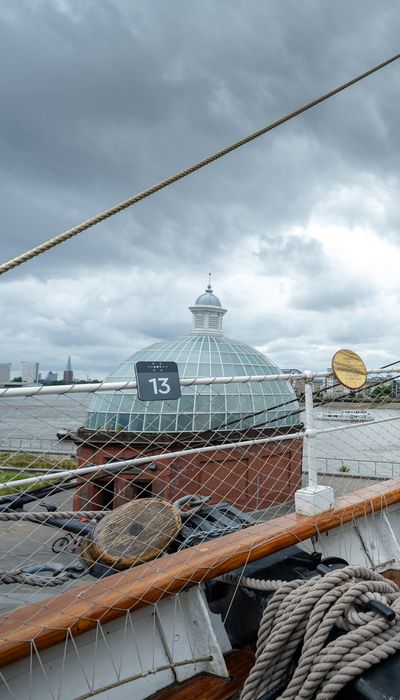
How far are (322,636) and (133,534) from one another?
1234mm

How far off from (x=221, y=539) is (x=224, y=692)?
63 cm

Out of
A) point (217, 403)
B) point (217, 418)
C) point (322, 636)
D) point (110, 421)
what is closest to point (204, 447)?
point (322, 636)

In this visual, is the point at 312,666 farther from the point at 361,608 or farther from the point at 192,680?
the point at 192,680

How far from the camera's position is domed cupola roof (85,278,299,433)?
14.4m

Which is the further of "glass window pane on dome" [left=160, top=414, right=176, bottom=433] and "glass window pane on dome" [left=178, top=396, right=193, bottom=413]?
"glass window pane on dome" [left=178, top=396, right=193, bottom=413]

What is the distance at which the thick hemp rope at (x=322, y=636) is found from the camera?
1.30 metres

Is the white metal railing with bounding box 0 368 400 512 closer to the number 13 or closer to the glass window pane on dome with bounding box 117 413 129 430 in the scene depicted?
the number 13

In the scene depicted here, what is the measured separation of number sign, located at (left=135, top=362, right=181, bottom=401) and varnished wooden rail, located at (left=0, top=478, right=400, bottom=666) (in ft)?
2.50

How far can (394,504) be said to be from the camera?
306 centimetres

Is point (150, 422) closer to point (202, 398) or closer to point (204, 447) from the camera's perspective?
point (202, 398)

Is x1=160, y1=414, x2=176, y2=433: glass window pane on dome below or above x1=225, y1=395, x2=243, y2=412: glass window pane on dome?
below

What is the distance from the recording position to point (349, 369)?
2.82 m

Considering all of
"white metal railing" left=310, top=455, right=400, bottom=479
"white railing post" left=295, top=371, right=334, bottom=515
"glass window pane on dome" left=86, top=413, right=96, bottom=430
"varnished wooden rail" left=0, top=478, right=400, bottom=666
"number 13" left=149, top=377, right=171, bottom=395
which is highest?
"number 13" left=149, top=377, right=171, bottom=395

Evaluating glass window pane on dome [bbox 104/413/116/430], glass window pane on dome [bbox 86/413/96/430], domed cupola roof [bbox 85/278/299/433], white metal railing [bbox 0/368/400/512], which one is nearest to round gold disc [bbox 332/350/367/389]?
white metal railing [bbox 0/368/400/512]
